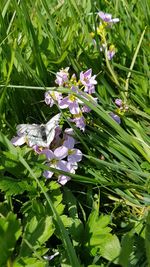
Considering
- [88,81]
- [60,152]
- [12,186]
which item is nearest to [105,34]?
[88,81]

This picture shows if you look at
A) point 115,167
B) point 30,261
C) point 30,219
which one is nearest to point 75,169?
Result: point 115,167

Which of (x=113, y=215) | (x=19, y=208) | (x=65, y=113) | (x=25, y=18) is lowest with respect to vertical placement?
(x=113, y=215)

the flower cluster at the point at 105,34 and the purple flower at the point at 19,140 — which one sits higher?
the flower cluster at the point at 105,34

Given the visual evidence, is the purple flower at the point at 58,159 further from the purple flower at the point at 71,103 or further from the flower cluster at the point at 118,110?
the flower cluster at the point at 118,110

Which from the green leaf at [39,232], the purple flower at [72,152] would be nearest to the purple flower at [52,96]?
the purple flower at [72,152]

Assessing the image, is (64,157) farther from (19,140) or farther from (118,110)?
(118,110)

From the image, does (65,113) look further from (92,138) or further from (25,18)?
(25,18)
